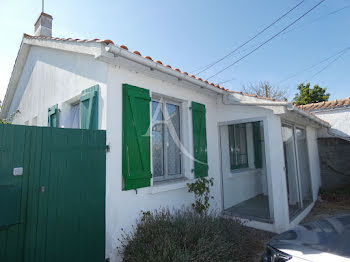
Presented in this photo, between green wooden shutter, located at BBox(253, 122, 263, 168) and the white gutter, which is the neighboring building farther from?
the white gutter

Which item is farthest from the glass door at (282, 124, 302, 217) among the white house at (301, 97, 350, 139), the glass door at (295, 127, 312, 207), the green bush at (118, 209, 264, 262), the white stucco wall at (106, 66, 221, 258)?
the white house at (301, 97, 350, 139)

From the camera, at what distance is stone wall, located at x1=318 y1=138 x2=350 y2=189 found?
733cm

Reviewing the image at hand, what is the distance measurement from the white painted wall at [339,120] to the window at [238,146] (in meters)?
3.63

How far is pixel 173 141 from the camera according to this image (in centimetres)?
440

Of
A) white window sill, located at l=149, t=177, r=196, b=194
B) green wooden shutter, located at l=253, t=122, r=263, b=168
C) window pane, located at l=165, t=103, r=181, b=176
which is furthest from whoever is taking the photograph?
green wooden shutter, located at l=253, t=122, r=263, b=168

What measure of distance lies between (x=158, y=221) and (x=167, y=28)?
6952mm

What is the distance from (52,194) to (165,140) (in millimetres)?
2206

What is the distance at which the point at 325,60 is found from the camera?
9852mm

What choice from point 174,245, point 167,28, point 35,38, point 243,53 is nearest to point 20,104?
point 35,38

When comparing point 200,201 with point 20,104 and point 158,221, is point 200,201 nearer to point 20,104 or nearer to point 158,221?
point 158,221

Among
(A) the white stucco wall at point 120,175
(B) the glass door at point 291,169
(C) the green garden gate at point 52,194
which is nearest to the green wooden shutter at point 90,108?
(A) the white stucco wall at point 120,175

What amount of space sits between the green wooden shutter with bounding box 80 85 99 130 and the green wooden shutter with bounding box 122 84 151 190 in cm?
47

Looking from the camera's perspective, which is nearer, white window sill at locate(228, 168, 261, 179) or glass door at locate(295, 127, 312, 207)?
white window sill at locate(228, 168, 261, 179)

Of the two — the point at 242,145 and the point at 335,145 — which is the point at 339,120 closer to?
the point at 335,145
